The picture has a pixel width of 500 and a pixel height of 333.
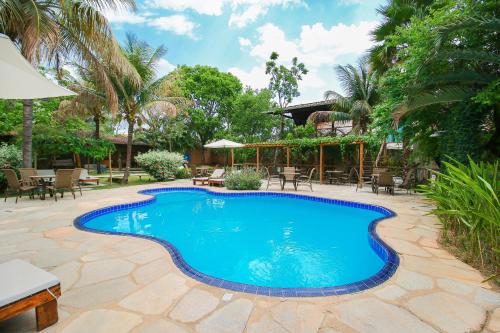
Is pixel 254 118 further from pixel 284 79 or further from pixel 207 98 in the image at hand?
pixel 207 98

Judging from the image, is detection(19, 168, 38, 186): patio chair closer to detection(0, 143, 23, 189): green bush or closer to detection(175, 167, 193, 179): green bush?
detection(0, 143, 23, 189): green bush

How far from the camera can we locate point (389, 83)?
7586 millimetres

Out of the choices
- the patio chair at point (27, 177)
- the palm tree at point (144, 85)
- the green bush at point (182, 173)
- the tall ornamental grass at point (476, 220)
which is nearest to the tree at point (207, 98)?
the green bush at point (182, 173)

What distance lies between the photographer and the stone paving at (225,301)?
201 cm

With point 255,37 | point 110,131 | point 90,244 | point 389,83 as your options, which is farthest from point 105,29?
point 110,131

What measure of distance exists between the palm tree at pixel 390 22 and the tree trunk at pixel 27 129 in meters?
11.7

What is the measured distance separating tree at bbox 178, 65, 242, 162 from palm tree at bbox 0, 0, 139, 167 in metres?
14.2

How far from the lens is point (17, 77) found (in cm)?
245

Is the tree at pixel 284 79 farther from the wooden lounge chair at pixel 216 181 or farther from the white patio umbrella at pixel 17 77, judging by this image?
the white patio umbrella at pixel 17 77

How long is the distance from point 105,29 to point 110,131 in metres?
29.5

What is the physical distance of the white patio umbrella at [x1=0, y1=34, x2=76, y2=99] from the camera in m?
2.39

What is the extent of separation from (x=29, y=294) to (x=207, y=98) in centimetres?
2279

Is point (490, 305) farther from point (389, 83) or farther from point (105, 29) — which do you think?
point (105, 29)

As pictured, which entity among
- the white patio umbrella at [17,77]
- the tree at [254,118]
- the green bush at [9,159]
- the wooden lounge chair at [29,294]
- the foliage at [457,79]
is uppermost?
the tree at [254,118]
